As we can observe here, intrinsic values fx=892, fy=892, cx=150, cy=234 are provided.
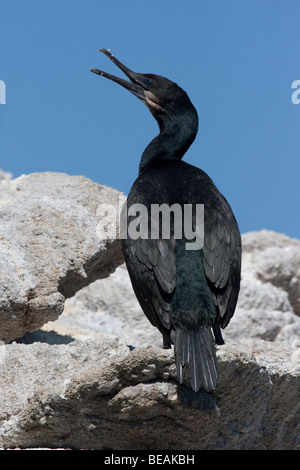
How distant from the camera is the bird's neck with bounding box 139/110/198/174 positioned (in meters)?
7.56

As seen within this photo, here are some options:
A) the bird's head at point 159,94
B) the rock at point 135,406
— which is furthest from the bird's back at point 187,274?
the bird's head at point 159,94

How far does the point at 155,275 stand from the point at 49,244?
154cm

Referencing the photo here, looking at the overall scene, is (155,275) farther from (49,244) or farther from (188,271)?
(49,244)

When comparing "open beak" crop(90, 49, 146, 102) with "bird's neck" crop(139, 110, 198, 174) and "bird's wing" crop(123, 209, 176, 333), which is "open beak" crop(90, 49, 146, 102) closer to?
"bird's neck" crop(139, 110, 198, 174)

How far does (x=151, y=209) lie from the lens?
21.0 feet

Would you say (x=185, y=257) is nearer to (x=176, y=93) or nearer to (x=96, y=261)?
(x=96, y=261)

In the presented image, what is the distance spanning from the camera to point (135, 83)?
323 inches

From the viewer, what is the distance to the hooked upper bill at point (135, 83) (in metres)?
7.85

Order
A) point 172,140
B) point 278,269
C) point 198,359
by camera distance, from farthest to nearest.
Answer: point 278,269, point 172,140, point 198,359

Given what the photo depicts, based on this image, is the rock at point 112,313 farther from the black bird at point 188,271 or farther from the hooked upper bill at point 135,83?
the black bird at point 188,271

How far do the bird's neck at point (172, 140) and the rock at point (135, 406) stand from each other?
7.06 feet

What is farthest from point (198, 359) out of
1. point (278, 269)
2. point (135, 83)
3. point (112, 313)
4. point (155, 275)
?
point (278, 269)

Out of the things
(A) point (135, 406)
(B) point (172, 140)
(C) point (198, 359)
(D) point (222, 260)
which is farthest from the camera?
(B) point (172, 140)

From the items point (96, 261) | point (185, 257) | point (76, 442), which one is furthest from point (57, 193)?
point (76, 442)
